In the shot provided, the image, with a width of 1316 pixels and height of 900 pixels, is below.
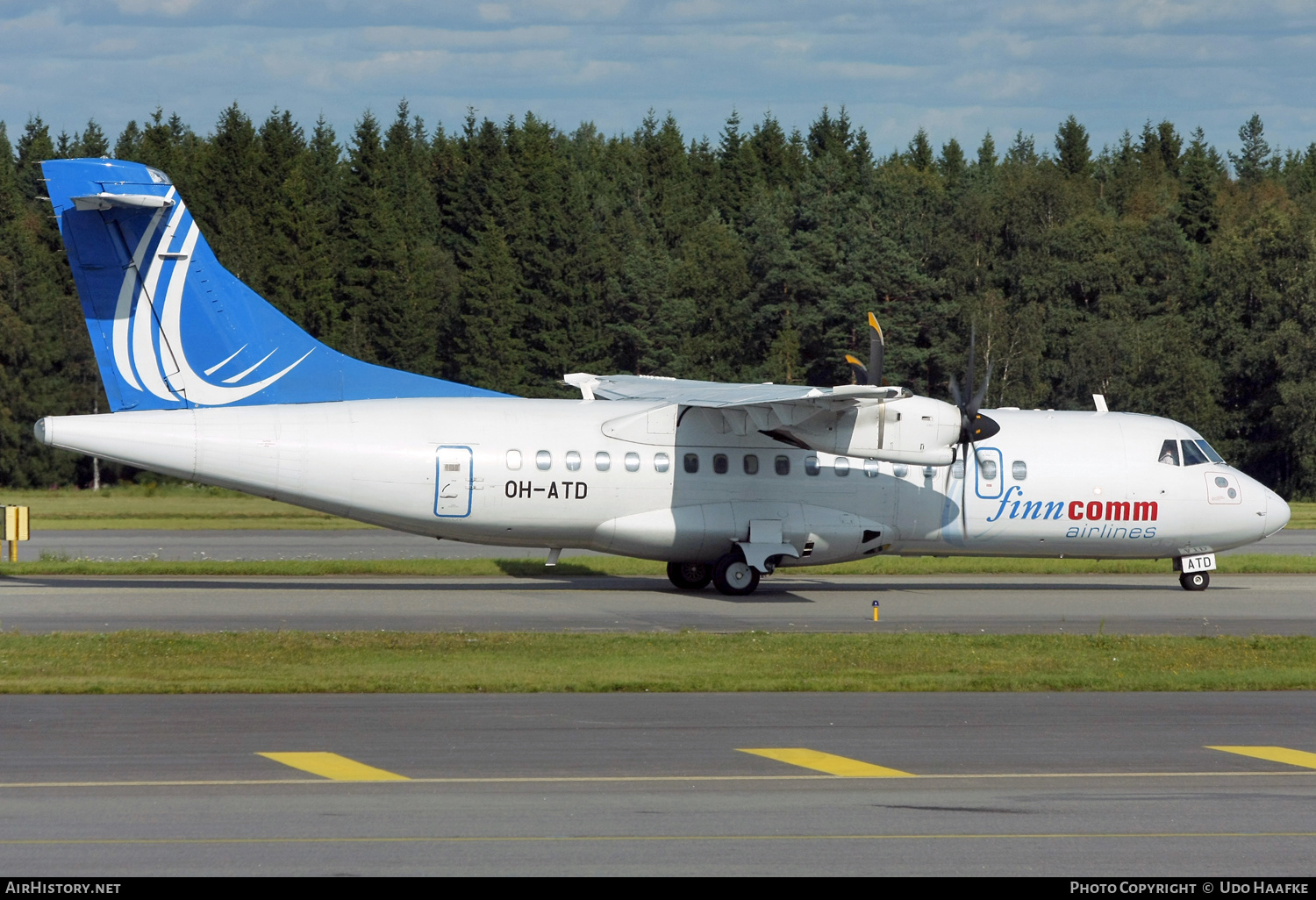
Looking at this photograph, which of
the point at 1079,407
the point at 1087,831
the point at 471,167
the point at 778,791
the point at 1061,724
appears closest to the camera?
the point at 1087,831

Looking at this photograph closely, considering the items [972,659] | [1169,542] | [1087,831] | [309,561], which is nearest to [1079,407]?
[1169,542]

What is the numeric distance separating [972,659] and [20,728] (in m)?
11.0

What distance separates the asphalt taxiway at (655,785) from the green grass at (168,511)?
82.4 ft

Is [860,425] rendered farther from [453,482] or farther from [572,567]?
[572,567]

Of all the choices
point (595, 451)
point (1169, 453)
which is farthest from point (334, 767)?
point (1169, 453)

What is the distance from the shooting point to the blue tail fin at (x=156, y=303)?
2288 centimetres

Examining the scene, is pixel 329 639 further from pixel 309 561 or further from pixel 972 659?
pixel 309 561

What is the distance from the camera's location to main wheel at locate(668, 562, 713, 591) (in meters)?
26.2

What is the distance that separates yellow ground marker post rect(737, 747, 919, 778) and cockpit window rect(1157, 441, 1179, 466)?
17269 millimetres

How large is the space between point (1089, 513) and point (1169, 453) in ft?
7.40

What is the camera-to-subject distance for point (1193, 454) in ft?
88.3

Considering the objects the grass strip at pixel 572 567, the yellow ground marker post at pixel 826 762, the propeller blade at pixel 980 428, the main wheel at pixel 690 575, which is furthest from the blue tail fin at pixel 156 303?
the yellow ground marker post at pixel 826 762

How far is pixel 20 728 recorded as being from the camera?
12305mm

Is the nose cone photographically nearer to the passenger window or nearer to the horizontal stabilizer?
the passenger window
